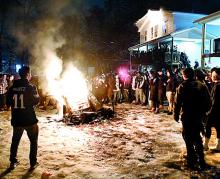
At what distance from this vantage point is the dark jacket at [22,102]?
19.8 ft

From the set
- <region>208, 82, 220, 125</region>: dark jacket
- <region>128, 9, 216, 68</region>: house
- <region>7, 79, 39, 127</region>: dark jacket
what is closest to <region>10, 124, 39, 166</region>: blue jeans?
<region>7, 79, 39, 127</region>: dark jacket

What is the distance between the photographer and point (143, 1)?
47.3 m

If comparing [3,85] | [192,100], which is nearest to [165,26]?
[3,85]

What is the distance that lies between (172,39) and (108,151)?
15.9 m

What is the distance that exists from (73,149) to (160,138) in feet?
9.32

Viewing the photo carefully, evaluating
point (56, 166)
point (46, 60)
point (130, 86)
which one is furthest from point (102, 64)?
point (56, 166)

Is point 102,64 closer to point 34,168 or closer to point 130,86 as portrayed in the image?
point 130,86

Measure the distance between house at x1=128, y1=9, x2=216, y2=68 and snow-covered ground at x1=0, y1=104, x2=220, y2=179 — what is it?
10510 millimetres

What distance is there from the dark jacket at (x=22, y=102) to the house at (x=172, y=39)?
15491mm

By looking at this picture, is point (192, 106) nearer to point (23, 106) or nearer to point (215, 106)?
point (215, 106)

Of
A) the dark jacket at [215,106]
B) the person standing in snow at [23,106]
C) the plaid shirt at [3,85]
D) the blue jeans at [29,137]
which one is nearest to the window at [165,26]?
the plaid shirt at [3,85]

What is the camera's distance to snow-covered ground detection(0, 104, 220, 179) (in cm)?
610

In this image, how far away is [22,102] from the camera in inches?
238

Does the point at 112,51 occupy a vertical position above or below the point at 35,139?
above
